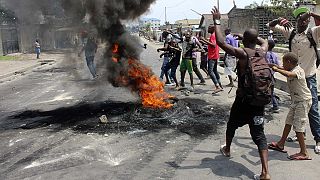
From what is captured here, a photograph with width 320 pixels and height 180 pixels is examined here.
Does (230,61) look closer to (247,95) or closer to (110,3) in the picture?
(110,3)

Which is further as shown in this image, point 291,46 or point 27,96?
point 27,96

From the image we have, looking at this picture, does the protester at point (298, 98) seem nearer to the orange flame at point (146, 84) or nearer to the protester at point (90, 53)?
the orange flame at point (146, 84)

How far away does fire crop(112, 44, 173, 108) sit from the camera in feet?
24.9

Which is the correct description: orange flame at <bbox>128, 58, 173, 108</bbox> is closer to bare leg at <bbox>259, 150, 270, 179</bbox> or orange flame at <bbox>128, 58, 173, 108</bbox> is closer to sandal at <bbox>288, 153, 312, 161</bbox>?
sandal at <bbox>288, 153, 312, 161</bbox>

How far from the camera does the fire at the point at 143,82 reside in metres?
7.59

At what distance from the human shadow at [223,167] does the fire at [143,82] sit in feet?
10.1

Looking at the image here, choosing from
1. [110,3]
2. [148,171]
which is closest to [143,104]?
[110,3]

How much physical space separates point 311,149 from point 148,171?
7.57 ft

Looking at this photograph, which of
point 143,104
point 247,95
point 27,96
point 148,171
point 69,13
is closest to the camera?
point 247,95

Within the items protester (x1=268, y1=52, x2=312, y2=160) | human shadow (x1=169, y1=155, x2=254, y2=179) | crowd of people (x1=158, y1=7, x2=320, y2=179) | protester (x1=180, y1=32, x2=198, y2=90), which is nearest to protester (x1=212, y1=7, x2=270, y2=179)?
crowd of people (x1=158, y1=7, x2=320, y2=179)

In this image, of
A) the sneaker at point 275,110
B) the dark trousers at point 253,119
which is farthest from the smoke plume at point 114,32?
the dark trousers at point 253,119

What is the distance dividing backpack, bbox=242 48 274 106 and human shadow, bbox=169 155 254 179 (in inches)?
32.6

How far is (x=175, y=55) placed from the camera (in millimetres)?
9891

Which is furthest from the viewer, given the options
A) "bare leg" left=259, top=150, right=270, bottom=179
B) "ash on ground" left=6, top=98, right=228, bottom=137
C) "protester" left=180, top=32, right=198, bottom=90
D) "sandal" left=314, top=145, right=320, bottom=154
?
"protester" left=180, top=32, right=198, bottom=90
